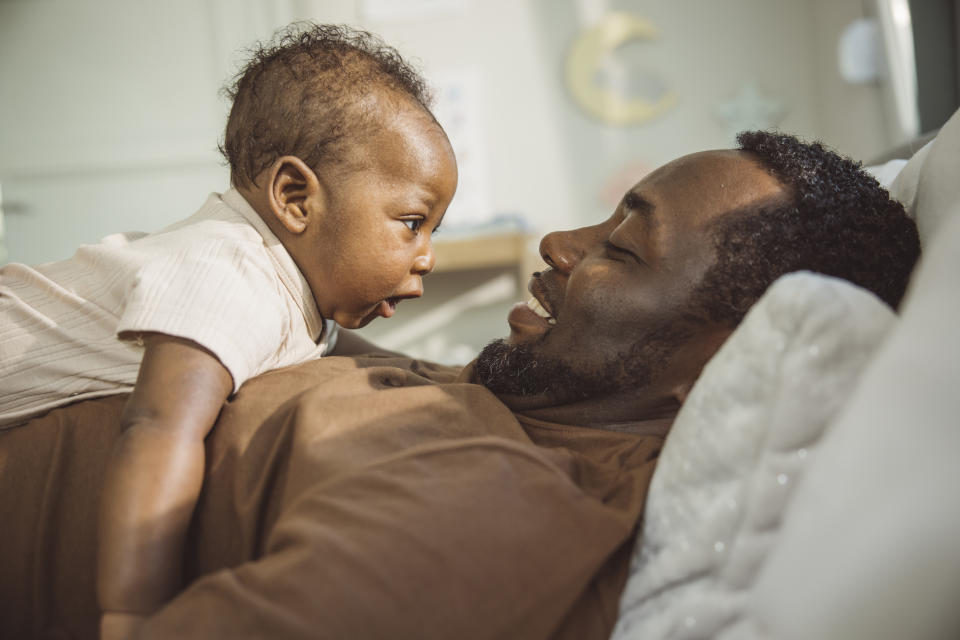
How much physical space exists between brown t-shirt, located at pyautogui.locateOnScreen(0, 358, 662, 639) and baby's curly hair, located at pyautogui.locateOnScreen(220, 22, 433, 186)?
43 centimetres

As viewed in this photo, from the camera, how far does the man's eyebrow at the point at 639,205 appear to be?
109 centimetres

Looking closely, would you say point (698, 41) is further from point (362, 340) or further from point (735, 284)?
point (735, 284)

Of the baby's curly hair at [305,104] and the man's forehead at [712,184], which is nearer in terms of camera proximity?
the man's forehead at [712,184]

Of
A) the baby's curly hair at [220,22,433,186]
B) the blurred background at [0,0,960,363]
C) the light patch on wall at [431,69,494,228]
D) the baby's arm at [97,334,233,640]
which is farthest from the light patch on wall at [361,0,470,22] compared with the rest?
the baby's arm at [97,334,233,640]

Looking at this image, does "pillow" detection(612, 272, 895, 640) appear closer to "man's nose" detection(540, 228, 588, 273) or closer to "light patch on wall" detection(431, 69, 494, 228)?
"man's nose" detection(540, 228, 588, 273)

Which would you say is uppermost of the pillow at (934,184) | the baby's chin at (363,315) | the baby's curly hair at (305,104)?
the baby's curly hair at (305,104)

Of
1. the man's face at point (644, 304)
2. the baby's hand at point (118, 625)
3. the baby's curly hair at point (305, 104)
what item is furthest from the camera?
the baby's curly hair at point (305, 104)

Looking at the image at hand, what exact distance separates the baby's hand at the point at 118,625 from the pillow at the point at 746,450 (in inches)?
18.7

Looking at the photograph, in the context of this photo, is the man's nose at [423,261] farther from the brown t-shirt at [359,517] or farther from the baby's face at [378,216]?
the brown t-shirt at [359,517]

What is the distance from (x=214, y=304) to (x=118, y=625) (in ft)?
1.24

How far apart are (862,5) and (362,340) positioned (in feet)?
10.3

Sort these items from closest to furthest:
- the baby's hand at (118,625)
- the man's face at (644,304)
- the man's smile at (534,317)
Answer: the baby's hand at (118,625) < the man's face at (644,304) < the man's smile at (534,317)

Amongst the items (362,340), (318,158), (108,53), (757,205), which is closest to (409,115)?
(318,158)

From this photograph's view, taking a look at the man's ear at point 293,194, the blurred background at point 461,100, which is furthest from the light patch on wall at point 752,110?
the man's ear at point 293,194
